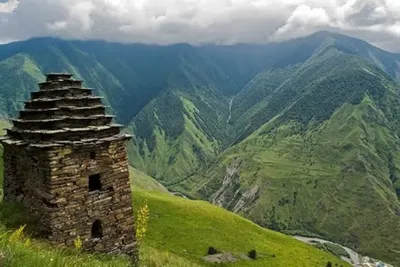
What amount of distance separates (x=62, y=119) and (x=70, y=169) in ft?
8.27

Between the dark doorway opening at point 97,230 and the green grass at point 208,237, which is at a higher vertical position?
the dark doorway opening at point 97,230

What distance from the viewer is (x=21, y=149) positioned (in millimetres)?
23422

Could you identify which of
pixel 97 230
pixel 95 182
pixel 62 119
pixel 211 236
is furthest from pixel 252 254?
pixel 62 119

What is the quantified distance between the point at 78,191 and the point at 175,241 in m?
56.9

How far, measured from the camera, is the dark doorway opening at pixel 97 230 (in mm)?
23625

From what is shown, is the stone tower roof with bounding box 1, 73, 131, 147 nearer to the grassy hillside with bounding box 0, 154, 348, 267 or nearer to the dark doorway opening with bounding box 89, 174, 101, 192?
the dark doorway opening with bounding box 89, 174, 101, 192

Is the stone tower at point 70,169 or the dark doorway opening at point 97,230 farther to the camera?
the dark doorway opening at point 97,230

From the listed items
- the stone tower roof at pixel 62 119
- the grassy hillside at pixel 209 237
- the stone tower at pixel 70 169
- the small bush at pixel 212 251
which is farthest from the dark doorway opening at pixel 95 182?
the small bush at pixel 212 251

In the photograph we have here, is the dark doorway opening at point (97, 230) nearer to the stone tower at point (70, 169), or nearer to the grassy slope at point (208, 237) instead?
the stone tower at point (70, 169)

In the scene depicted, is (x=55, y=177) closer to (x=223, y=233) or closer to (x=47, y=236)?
(x=47, y=236)

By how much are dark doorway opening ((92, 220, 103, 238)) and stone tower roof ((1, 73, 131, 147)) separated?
13.4 feet

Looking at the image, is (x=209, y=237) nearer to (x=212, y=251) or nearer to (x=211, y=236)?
(x=211, y=236)

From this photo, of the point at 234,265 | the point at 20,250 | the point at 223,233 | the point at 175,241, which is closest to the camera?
the point at 20,250

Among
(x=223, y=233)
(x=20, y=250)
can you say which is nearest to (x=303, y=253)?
(x=223, y=233)
